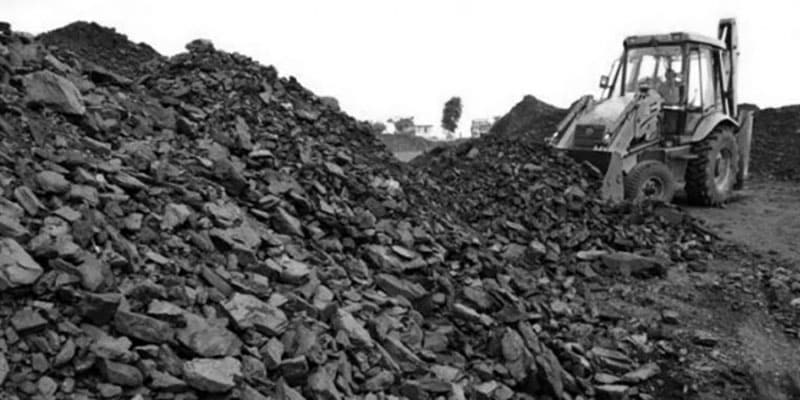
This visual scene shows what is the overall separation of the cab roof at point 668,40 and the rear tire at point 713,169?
1457mm

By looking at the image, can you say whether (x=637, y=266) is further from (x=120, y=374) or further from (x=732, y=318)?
(x=120, y=374)

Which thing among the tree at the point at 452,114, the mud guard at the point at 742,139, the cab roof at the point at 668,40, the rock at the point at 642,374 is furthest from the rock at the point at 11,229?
the tree at the point at 452,114

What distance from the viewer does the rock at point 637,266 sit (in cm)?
635

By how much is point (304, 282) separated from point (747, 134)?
10431 mm

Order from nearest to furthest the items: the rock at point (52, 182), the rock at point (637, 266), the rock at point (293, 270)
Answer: the rock at point (52, 182) → the rock at point (293, 270) → the rock at point (637, 266)

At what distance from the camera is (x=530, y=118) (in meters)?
20.4

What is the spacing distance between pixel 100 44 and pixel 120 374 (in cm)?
892

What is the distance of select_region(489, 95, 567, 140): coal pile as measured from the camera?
1862cm

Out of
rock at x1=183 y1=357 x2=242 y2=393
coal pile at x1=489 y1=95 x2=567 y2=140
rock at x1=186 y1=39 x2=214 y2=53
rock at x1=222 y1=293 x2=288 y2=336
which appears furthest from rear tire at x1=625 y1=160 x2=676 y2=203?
coal pile at x1=489 y1=95 x2=567 y2=140

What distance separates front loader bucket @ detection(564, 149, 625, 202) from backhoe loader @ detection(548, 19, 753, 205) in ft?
0.04

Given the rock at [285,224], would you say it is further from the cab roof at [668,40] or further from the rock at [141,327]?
the cab roof at [668,40]

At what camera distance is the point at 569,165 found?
8.38 m

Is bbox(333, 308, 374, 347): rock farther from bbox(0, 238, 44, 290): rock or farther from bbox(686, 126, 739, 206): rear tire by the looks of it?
bbox(686, 126, 739, 206): rear tire

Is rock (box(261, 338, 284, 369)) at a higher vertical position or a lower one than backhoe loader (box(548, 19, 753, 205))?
lower
